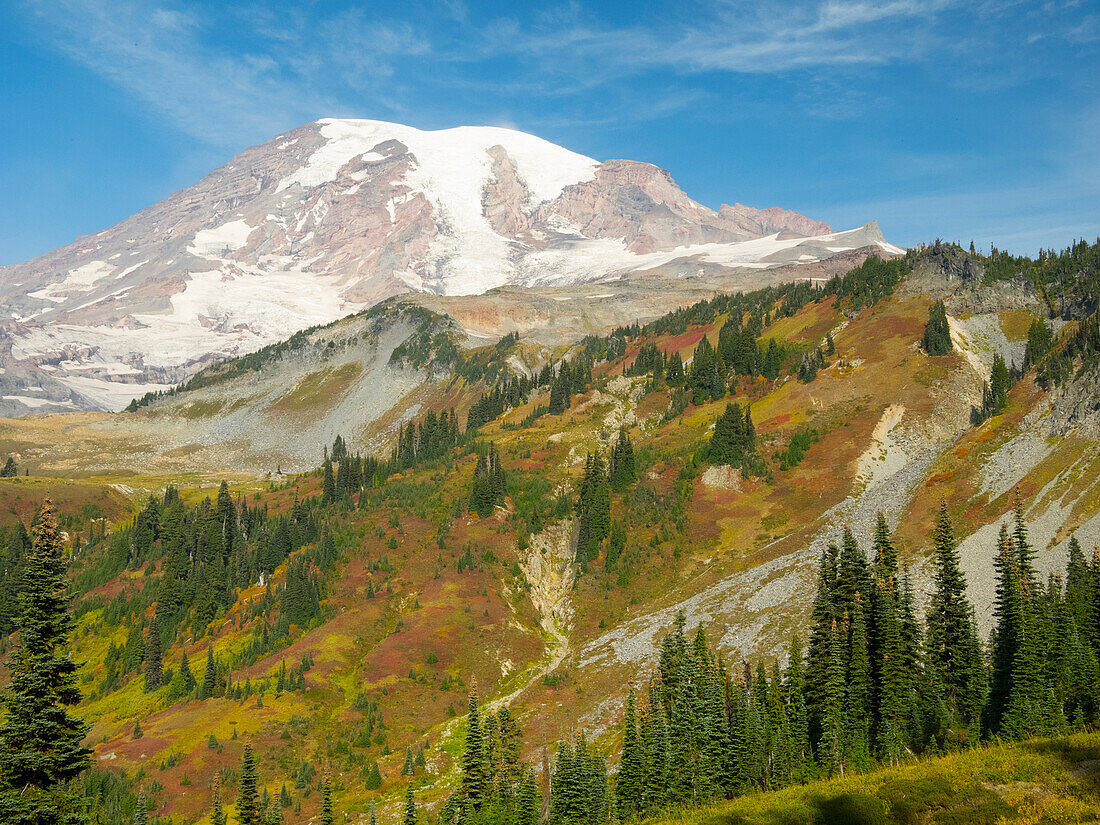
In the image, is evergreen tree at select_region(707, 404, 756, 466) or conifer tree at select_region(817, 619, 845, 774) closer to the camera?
conifer tree at select_region(817, 619, 845, 774)

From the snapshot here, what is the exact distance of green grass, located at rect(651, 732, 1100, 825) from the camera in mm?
32281

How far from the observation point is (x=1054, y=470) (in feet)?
310

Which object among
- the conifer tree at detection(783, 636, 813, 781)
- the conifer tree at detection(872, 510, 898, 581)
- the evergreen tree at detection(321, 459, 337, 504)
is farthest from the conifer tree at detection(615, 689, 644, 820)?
the evergreen tree at detection(321, 459, 337, 504)

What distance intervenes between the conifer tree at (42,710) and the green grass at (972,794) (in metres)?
30.1

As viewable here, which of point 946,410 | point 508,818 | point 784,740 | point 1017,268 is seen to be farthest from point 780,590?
point 1017,268

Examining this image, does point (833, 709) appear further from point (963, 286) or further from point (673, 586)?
point (963, 286)

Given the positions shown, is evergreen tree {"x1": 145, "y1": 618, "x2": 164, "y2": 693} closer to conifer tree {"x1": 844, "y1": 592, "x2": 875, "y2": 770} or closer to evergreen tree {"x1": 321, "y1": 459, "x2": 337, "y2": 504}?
evergreen tree {"x1": 321, "y1": 459, "x2": 337, "y2": 504}

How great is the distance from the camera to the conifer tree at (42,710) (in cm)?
2933

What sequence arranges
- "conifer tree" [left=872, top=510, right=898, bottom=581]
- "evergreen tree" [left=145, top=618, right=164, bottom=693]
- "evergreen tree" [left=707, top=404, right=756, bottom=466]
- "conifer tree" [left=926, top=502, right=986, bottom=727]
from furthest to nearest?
"evergreen tree" [left=707, top=404, right=756, bottom=466] < "evergreen tree" [left=145, top=618, right=164, bottom=693] < "conifer tree" [left=872, top=510, right=898, bottom=581] < "conifer tree" [left=926, top=502, right=986, bottom=727]

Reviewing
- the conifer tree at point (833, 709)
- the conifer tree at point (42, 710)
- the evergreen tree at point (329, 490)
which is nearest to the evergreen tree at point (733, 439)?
the conifer tree at point (833, 709)

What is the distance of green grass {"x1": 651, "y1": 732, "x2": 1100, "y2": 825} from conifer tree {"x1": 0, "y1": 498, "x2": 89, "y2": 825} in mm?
30055

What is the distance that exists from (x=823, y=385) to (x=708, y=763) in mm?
105221

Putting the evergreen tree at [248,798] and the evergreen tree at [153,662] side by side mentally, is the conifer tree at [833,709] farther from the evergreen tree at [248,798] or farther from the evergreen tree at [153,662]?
the evergreen tree at [153,662]

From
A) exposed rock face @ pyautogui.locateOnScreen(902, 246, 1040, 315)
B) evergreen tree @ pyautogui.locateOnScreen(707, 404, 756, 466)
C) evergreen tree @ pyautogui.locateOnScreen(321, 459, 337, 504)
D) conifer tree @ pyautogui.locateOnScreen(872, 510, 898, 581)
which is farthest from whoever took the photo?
evergreen tree @ pyautogui.locateOnScreen(321, 459, 337, 504)
